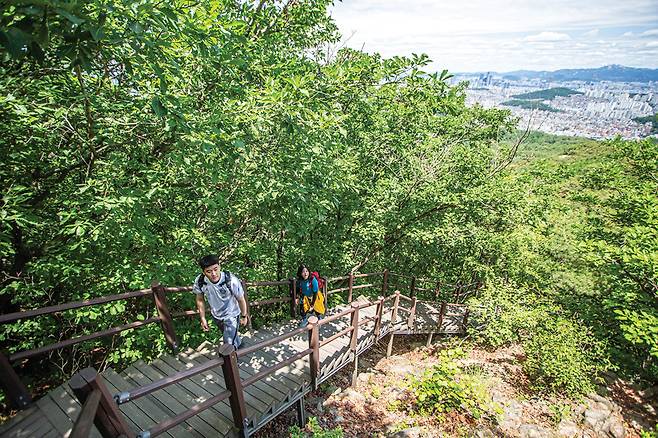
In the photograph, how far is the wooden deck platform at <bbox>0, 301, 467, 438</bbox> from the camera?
3.45 meters

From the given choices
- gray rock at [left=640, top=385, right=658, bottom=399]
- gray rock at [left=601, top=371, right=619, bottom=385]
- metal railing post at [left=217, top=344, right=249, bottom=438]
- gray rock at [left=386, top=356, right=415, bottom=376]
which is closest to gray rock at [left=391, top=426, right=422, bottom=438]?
metal railing post at [left=217, top=344, right=249, bottom=438]

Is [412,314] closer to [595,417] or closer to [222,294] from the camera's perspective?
[595,417]

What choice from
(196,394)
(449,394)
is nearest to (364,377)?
(449,394)

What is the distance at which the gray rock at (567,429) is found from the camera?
669cm

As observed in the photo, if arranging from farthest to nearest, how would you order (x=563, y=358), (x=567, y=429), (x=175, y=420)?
1. (x=563, y=358)
2. (x=567, y=429)
3. (x=175, y=420)

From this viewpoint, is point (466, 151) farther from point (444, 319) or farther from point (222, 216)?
point (222, 216)

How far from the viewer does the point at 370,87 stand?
546 centimetres

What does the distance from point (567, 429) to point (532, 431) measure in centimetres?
121

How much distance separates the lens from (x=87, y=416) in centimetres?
210

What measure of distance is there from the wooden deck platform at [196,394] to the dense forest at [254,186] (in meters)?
0.96

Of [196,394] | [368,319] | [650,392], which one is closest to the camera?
[196,394]

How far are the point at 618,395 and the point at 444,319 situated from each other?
5.14 meters

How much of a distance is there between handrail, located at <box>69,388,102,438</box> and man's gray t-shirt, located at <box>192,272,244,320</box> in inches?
78.9

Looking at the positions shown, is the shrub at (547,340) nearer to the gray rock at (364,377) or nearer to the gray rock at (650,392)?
the gray rock at (650,392)
